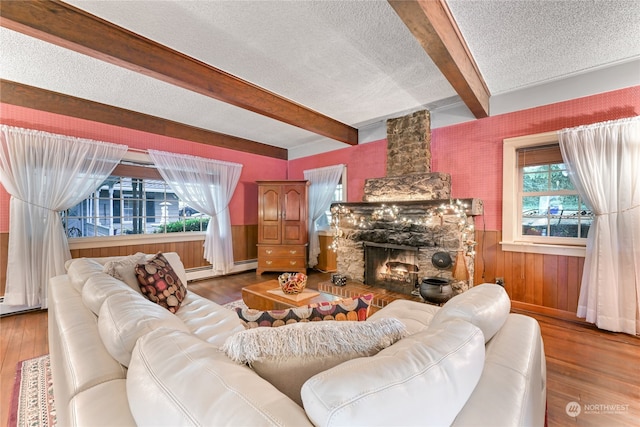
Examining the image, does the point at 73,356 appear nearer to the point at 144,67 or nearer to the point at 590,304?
the point at 144,67

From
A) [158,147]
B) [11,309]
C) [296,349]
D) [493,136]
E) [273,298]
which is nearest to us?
[296,349]

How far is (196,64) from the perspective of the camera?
242 cm

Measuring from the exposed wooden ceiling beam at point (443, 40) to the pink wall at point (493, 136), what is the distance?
0.68 meters

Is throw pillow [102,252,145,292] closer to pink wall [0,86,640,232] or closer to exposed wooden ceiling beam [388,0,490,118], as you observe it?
pink wall [0,86,640,232]

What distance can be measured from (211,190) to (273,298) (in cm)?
283

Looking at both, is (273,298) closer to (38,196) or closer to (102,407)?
(102,407)

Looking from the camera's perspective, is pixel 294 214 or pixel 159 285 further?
pixel 294 214

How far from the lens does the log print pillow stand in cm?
195

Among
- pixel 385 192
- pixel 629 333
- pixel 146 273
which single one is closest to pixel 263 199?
pixel 385 192

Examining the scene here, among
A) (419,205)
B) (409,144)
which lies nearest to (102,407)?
(419,205)

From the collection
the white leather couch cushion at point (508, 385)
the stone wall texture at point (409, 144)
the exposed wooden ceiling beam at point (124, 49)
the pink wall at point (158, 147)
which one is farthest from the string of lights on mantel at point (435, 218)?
the pink wall at point (158, 147)

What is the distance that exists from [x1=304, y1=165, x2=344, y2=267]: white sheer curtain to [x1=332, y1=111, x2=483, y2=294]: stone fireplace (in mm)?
886

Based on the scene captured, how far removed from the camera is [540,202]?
3037 millimetres

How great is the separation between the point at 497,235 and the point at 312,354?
3.22 metres
